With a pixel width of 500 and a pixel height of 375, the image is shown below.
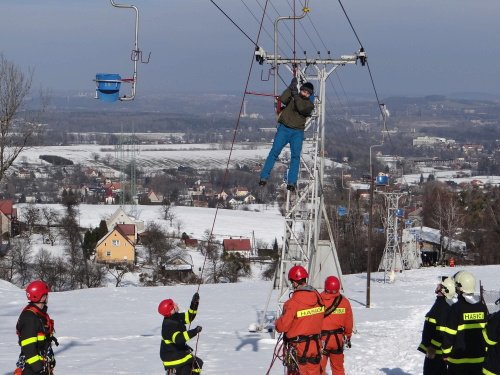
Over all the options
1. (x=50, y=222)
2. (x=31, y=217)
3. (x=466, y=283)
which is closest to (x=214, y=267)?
(x=50, y=222)

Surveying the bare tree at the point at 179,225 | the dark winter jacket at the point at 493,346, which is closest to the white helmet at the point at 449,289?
the dark winter jacket at the point at 493,346

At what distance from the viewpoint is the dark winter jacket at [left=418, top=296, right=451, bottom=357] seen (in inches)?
431

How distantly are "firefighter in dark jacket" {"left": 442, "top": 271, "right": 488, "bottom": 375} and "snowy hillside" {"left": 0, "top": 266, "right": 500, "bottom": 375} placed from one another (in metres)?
5.18

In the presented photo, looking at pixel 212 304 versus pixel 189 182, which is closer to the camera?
pixel 212 304

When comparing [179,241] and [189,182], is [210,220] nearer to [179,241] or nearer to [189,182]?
[179,241]

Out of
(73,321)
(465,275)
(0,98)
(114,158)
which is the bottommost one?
(73,321)

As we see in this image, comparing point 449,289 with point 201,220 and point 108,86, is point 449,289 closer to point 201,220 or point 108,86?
point 108,86

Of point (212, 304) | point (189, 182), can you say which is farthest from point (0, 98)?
point (189, 182)

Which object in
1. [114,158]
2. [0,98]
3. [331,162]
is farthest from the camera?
[114,158]

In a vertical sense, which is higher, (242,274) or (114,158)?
(114,158)

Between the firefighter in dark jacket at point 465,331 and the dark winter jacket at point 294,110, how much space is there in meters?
5.07

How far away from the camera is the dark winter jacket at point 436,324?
1095 centimetres

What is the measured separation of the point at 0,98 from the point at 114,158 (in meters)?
142

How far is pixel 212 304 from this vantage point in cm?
3042
